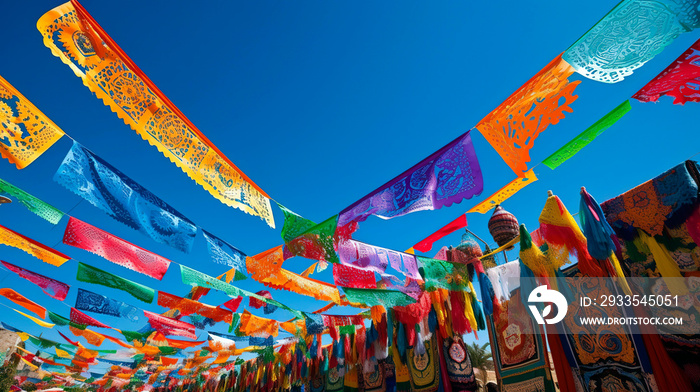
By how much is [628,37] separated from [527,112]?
0.74 metres

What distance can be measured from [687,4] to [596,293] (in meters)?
2.74

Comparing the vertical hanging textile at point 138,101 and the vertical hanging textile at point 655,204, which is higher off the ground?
the vertical hanging textile at point 138,101

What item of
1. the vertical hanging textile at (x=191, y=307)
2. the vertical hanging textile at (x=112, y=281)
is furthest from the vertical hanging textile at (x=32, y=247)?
the vertical hanging textile at (x=191, y=307)

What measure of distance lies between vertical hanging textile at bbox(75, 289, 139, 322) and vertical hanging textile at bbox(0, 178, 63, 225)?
3187mm

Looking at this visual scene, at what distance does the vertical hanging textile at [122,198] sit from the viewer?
11.1 feet

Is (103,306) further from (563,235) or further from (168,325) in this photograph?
(563,235)

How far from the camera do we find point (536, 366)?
3828mm

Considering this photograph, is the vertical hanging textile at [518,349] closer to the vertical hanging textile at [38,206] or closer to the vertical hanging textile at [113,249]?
the vertical hanging textile at [113,249]

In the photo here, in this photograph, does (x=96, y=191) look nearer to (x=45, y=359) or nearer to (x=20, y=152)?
(x=20, y=152)

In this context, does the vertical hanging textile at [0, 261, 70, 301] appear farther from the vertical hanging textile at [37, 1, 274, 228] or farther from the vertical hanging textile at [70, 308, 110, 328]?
the vertical hanging textile at [37, 1, 274, 228]

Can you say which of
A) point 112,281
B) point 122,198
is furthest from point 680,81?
point 112,281

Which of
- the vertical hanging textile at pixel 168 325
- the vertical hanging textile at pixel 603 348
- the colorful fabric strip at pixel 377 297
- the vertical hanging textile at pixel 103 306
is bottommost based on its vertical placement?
the vertical hanging textile at pixel 603 348

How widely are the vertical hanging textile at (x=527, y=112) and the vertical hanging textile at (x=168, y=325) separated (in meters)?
8.96

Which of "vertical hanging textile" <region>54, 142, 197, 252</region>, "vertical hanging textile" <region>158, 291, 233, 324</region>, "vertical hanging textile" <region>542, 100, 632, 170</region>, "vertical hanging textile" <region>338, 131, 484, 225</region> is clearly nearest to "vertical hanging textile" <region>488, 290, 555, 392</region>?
"vertical hanging textile" <region>542, 100, 632, 170</region>
